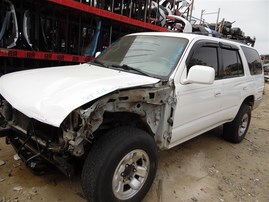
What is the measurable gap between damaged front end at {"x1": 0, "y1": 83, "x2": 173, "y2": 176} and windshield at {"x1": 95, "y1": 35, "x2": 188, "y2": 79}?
0.36 metres

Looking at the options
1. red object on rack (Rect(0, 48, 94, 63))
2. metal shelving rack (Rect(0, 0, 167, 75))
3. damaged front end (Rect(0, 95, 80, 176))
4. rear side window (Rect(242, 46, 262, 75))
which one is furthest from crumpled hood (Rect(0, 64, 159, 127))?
rear side window (Rect(242, 46, 262, 75))

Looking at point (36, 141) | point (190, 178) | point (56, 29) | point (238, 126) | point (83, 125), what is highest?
point (56, 29)

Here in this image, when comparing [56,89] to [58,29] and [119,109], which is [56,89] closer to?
[119,109]

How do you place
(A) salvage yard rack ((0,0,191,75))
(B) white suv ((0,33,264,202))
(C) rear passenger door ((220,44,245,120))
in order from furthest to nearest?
(A) salvage yard rack ((0,0,191,75)) → (C) rear passenger door ((220,44,245,120)) → (B) white suv ((0,33,264,202))

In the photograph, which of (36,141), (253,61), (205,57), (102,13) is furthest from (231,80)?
(102,13)

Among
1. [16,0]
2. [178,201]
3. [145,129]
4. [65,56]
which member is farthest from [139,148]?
[16,0]

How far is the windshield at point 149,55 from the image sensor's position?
2.85 m

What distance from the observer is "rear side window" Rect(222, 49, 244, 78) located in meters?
3.76

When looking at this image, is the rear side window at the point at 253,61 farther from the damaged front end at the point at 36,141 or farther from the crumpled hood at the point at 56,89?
the damaged front end at the point at 36,141

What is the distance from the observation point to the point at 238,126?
4.50 meters

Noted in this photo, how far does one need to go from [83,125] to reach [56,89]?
1.55ft

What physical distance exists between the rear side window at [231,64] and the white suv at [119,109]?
103mm

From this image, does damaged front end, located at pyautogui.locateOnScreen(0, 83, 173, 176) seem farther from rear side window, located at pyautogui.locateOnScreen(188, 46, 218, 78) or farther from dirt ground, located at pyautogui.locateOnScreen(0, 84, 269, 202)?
rear side window, located at pyautogui.locateOnScreen(188, 46, 218, 78)

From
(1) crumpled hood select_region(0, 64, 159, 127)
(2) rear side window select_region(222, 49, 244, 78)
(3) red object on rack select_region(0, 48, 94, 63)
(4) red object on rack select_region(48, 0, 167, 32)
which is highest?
(4) red object on rack select_region(48, 0, 167, 32)
